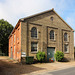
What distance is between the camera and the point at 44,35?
1711cm

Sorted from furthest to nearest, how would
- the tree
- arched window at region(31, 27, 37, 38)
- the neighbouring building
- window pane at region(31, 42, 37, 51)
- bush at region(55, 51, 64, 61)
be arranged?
the tree < bush at region(55, 51, 64, 61) < arched window at region(31, 27, 37, 38) < window pane at region(31, 42, 37, 51) < the neighbouring building

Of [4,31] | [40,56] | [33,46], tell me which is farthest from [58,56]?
[4,31]

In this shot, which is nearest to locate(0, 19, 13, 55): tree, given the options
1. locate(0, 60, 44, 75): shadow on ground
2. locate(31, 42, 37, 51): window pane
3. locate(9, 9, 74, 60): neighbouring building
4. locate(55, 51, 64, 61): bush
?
locate(9, 9, 74, 60): neighbouring building

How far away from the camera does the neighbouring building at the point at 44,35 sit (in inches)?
601

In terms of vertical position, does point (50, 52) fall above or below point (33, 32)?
below

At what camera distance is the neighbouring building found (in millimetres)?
15273

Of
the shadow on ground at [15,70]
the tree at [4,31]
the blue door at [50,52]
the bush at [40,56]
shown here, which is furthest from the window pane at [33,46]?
the tree at [4,31]

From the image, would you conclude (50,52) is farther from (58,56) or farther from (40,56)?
(40,56)

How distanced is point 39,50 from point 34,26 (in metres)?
3.95

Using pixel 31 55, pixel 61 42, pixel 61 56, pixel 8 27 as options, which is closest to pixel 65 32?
pixel 61 42

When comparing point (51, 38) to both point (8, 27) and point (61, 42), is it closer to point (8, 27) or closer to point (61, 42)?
point (61, 42)

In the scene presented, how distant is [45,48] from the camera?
17.0 meters

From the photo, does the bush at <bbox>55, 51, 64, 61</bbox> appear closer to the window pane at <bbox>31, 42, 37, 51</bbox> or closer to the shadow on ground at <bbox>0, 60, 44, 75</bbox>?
the window pane at <bbox>31, 42, 37, 51</bbox>

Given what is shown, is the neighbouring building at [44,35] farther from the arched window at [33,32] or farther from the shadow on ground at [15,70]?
the shadow on ground at [15,70]
